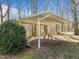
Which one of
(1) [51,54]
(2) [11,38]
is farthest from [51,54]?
(2) [11,38]

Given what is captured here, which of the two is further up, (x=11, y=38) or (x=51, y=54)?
(x=11, y=38)

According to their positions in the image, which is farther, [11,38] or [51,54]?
[51,54]

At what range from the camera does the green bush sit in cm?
1013

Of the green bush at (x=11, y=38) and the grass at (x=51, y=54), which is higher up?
the green bush at (x=11, y=38)

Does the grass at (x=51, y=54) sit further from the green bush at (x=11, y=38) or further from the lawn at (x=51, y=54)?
the green bush at (x=11, y=38)

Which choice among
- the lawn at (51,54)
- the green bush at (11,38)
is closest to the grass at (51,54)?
the lawn at (51,54)

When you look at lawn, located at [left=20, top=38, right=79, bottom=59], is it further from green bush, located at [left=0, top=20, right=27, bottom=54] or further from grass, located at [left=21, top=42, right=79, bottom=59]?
green bush, located at [left=0, top=20, right=27, bottom=54]

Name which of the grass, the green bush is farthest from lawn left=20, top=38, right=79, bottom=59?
the green bush

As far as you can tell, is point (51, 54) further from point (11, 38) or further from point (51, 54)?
point (11, 38)

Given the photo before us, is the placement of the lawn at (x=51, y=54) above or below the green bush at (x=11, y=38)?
below

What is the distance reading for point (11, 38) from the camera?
33.3ft

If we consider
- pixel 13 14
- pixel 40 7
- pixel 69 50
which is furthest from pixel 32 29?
pixel 69 50

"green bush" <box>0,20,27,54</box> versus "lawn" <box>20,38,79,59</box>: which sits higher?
"green bush" <box>0,20,27,54</box>

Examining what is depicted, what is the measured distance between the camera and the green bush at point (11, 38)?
10133 mm
